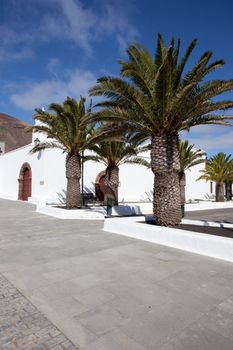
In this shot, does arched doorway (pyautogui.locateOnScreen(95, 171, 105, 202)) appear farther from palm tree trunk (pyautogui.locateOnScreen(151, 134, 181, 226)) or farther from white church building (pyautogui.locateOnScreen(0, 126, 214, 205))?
palm tree trunk (pyautogui.locateOnScreen(151, 134, 181, 226))

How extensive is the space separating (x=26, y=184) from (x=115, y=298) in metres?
21.7

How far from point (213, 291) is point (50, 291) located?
2.71 metres

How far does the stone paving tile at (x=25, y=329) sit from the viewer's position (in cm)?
271

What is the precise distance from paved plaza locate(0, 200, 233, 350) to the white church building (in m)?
13.9

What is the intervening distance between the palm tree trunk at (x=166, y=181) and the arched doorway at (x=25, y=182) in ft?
54.6

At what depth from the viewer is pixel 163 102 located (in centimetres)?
817

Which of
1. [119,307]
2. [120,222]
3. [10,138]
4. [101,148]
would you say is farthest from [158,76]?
[10,138]

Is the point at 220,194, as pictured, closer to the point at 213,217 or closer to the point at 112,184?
the point at 213,217

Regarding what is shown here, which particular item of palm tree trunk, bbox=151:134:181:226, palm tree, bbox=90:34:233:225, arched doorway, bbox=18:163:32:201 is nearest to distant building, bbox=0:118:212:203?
arched doorway, bbox=18:163:32:201

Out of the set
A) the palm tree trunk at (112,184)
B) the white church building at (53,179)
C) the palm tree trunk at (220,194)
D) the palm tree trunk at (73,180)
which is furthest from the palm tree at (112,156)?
the palm tree trunk at (220,194)

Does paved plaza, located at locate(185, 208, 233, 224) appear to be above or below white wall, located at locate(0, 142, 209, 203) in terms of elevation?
below

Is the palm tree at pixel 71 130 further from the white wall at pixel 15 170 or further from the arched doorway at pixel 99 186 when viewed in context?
the arched doorway at pixel 99 186

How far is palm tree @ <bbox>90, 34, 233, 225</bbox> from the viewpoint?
8070mm

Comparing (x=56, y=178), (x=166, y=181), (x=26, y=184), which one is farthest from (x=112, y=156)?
(x=26, y=184)
